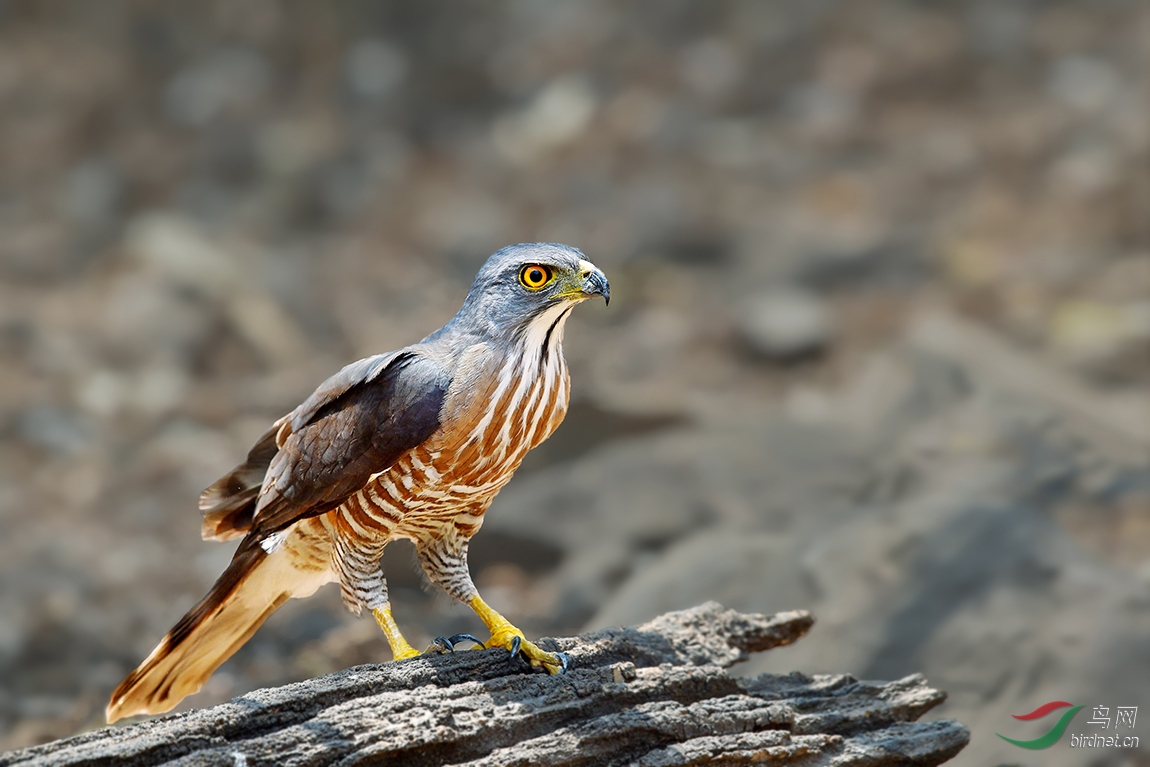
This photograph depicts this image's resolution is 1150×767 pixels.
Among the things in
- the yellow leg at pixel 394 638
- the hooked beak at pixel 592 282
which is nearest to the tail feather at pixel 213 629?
the yellow leg at pixel 394 638

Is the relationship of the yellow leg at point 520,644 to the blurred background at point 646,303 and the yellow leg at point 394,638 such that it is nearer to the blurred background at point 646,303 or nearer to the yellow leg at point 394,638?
the yellow leg at point 394,638

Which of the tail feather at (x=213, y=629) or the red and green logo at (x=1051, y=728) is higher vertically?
the tail feather at (x=213, y=629)

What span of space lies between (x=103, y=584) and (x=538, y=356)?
4.46 metres

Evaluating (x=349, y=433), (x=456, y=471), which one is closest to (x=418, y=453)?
(x=456, y=471)

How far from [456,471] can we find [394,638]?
679 mm

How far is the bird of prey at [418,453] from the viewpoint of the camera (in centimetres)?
335

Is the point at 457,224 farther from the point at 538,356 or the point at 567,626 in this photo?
the point at 538,356

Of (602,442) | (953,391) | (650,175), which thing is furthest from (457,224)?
(953,391)

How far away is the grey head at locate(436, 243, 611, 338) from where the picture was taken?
3393 mm

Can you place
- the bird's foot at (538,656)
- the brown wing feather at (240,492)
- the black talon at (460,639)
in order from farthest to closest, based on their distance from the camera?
the brown wing feather at (240,492) < the black talon at (460,639) < the bird's foot at (538,656)

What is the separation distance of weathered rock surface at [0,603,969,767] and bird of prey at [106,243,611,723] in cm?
18

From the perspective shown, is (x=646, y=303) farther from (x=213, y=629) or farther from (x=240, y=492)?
(x=213, y=629)

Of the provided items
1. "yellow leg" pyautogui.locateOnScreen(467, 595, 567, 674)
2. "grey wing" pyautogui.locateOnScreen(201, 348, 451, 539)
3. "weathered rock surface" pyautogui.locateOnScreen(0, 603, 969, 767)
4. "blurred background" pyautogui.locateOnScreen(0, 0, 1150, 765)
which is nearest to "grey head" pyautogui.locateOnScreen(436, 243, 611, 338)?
"grey wing" pyautogui.locateOnScreen(201, 348, 451, 539)

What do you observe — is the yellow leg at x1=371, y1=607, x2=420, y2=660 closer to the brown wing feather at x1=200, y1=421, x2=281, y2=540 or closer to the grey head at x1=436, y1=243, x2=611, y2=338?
the brown wing feather at x1=200, y1=421, x2=281, y2=540
